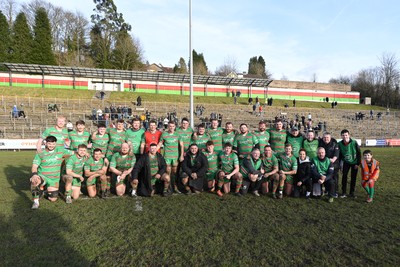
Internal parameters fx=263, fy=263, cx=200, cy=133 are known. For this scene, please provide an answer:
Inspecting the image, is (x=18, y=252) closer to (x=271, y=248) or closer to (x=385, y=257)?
(x=271, y=248)

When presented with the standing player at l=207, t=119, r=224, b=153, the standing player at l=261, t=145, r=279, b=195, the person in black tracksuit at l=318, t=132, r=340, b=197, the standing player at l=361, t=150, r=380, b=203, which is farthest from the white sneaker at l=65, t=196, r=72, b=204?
the standing player at l=361, t=150, r=380, b=203

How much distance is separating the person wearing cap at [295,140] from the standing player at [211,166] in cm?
222

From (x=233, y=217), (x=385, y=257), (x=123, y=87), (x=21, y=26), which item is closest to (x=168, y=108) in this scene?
(x=123, y=87)

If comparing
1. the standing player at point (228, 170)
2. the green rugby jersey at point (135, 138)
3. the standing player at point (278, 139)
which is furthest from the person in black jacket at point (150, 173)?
the standing player at point (278, 139)

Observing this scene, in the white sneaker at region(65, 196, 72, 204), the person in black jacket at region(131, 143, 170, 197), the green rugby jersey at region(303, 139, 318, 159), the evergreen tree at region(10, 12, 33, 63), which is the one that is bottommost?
the white sneaker at region(65, 196, 72, 204)

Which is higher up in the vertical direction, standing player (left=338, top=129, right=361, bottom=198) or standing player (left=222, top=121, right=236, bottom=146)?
standing player (left=222, top=121, right=236, bottom=146)

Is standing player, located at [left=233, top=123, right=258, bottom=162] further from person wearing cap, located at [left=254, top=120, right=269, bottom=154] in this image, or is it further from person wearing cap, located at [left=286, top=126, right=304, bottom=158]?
person wearing cap, located at [left=286, top=126, right=304, bottom=158]

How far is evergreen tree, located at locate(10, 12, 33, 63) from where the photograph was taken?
3947 cm

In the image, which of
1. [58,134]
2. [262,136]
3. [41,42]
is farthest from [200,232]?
[41,42]

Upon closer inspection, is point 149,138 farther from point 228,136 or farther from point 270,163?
point 270,163

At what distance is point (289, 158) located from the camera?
6.61 metres

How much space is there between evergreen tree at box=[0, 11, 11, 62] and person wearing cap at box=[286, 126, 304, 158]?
45.2 meters

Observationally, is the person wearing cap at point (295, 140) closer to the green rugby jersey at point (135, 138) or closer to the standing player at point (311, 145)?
the standing player at point (311, 145)

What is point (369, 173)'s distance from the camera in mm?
6117
